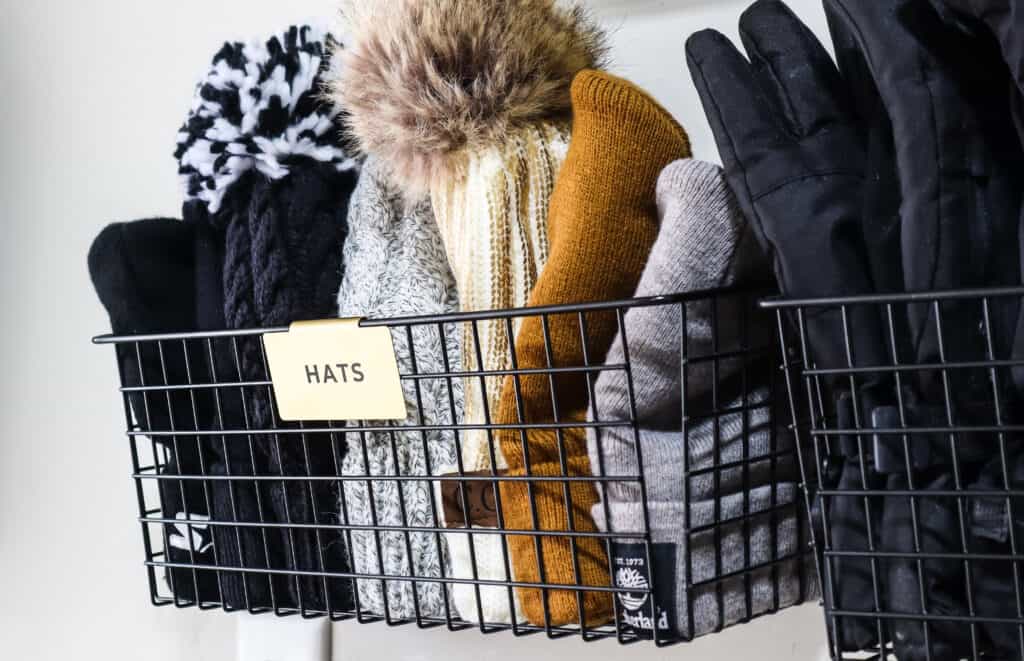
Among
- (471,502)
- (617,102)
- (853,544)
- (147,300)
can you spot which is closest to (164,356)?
(147,300)

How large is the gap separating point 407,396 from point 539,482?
131 mm

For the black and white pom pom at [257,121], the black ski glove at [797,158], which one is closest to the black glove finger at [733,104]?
the black ski glove at [797,158]

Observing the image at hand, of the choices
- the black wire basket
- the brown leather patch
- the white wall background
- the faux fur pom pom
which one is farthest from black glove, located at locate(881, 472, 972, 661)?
the white wall background

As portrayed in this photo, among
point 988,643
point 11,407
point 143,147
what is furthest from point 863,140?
point 11,407

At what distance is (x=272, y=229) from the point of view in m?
0.75

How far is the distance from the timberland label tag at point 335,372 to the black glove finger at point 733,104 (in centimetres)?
22

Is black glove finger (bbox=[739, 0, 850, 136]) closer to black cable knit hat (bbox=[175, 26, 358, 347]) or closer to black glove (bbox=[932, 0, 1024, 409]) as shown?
black glove (bbox=[932, 0, 1024, 409])

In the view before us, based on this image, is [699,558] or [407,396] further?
[407,396]

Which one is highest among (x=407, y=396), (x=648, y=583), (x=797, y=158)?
(x=797, y=158)

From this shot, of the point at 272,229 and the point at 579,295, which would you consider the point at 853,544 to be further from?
the point at 272,229

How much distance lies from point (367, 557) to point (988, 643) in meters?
0.39

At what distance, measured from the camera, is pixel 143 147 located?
1207 millimetres

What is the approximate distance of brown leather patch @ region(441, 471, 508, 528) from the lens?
2.17 feet

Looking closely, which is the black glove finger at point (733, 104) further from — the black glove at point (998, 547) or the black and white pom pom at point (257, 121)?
the black and white pom pom at point (257, 121)
